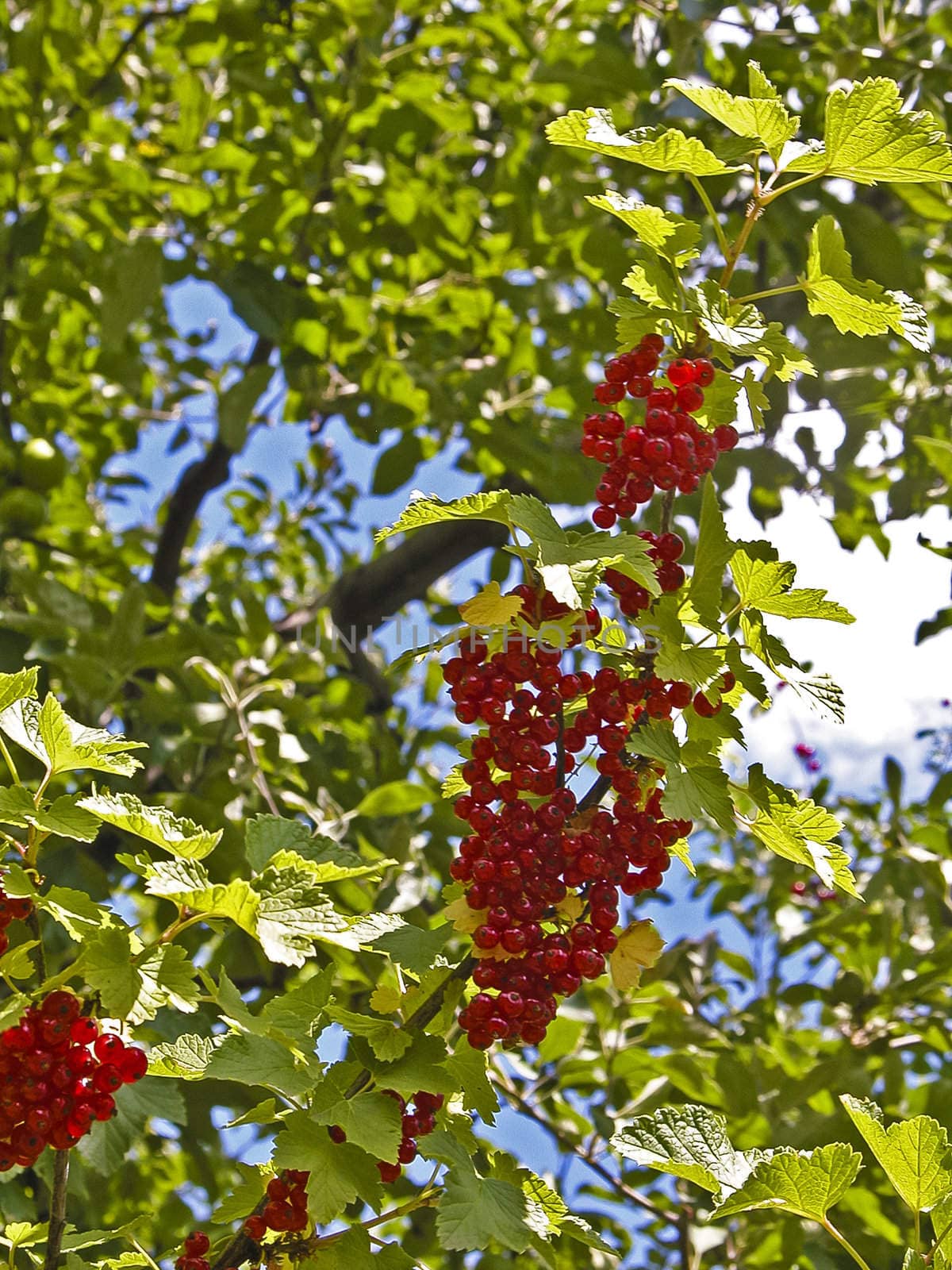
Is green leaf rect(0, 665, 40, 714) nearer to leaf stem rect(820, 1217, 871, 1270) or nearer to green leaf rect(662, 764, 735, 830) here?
green leaf rect(662, 764, 735, 830)

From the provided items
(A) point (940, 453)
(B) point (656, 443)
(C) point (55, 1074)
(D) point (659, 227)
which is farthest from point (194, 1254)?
(A) point (940, 453)

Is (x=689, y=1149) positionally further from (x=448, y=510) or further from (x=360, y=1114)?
(x=448, y=510)

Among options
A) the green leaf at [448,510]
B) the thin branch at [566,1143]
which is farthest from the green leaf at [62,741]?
the thin branch at [566,1143]

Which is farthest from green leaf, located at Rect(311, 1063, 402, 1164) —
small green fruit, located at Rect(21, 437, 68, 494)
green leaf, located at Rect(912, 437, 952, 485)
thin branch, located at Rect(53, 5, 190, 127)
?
thin branch, located at Rect(53, 5, 190, 127)

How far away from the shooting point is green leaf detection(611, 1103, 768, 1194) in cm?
83

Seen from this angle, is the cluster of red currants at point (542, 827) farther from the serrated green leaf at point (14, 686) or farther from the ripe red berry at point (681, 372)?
the serrated green leaf at point (14, 686)

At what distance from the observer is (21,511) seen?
8.14 feet

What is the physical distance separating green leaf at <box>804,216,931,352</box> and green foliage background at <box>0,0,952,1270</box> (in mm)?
994

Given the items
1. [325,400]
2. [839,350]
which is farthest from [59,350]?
[839,350]

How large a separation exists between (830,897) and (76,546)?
1.87 m

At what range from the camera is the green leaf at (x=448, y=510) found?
84 cm

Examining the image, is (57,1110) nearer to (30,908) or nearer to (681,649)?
(30,908)

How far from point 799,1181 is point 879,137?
720 millimetres

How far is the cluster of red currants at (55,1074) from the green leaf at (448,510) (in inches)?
15.0
